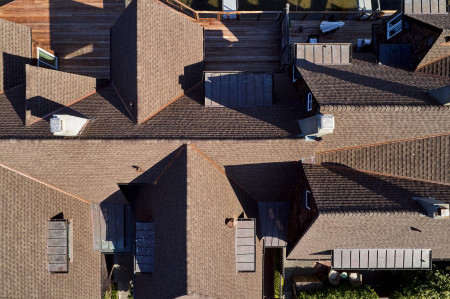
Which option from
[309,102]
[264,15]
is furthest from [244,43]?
[309,102]

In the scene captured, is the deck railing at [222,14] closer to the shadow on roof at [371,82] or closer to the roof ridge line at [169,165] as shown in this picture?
the shadow on roof at [371,82]

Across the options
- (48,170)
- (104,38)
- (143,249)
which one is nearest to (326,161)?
(143,249)

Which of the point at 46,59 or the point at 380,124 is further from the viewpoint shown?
the point at 46,59

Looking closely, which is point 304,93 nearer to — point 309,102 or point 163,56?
point 309,102

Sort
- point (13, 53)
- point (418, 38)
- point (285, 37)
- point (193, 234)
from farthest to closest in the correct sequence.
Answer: point (285, 37) < point (13, 53) < point (418, 38) < point (193, 234)

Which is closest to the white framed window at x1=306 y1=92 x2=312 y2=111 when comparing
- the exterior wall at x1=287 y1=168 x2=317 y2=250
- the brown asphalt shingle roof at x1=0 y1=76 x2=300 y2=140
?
the brown asphalt shingle roof at x1=0 y1=76 x2=300 y2=140

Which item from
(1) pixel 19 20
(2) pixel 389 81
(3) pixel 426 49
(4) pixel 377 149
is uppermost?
(1) pixel 19 20

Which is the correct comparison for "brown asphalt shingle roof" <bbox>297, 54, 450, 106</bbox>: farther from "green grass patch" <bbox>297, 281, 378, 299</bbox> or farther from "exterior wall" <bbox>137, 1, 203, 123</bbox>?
"green grass patch" <bbox>297, 281, 378, 299</bbox>

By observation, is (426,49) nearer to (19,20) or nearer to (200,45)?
(200,45)

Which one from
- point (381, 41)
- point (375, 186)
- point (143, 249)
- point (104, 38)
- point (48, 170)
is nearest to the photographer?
point (375, 186)
